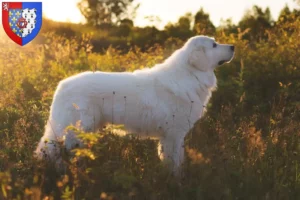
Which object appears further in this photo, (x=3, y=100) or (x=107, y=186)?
(x=3, y=100)

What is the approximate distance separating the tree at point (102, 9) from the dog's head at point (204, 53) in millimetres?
28695

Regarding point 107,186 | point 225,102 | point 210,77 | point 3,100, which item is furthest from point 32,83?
point 107,186

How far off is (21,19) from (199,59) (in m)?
4.75

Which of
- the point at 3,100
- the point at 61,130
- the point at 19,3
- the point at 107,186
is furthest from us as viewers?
the point at 19,3

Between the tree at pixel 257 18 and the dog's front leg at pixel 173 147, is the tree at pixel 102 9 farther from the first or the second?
the dog's front leg at pixel 173 147

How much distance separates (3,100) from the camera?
21.2ft

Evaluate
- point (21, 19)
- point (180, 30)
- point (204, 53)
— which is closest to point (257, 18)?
point (180, 30)

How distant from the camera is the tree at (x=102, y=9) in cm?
3338

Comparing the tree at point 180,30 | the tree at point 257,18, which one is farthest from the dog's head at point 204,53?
the tree at point 257,18

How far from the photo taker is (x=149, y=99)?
476 centimetres

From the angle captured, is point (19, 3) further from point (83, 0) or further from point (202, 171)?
point (83, 0)

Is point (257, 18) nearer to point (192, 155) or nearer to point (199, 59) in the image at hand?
point (199, 59)

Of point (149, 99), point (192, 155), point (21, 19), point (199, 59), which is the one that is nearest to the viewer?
point (192, 155)

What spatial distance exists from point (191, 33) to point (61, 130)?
22154 millimetres
